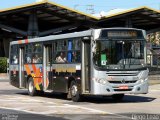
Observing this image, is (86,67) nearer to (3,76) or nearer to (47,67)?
(47,67)

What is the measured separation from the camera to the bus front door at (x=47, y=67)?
2267 cm

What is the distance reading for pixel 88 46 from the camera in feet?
64.1

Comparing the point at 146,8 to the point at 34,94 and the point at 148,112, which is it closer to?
the point at 34,94

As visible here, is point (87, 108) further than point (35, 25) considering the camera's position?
No

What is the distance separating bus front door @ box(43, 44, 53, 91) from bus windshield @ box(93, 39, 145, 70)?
170 inches

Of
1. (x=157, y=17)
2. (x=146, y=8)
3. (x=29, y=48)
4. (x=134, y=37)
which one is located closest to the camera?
(x=134, y=37)

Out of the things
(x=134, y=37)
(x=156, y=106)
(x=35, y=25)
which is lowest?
(x=156, y=106)

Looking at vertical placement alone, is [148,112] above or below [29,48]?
below

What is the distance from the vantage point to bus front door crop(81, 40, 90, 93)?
19391 mm

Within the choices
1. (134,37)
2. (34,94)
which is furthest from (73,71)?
(34,94)

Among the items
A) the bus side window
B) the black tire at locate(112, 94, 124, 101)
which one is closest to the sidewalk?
the black tire at locate(112, 94, 124, 101)

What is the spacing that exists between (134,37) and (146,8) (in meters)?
38.3

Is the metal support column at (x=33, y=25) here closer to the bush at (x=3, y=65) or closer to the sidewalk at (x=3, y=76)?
the bush at (x=3, y=65)

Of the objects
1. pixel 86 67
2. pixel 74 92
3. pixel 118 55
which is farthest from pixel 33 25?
pixel 118 55
